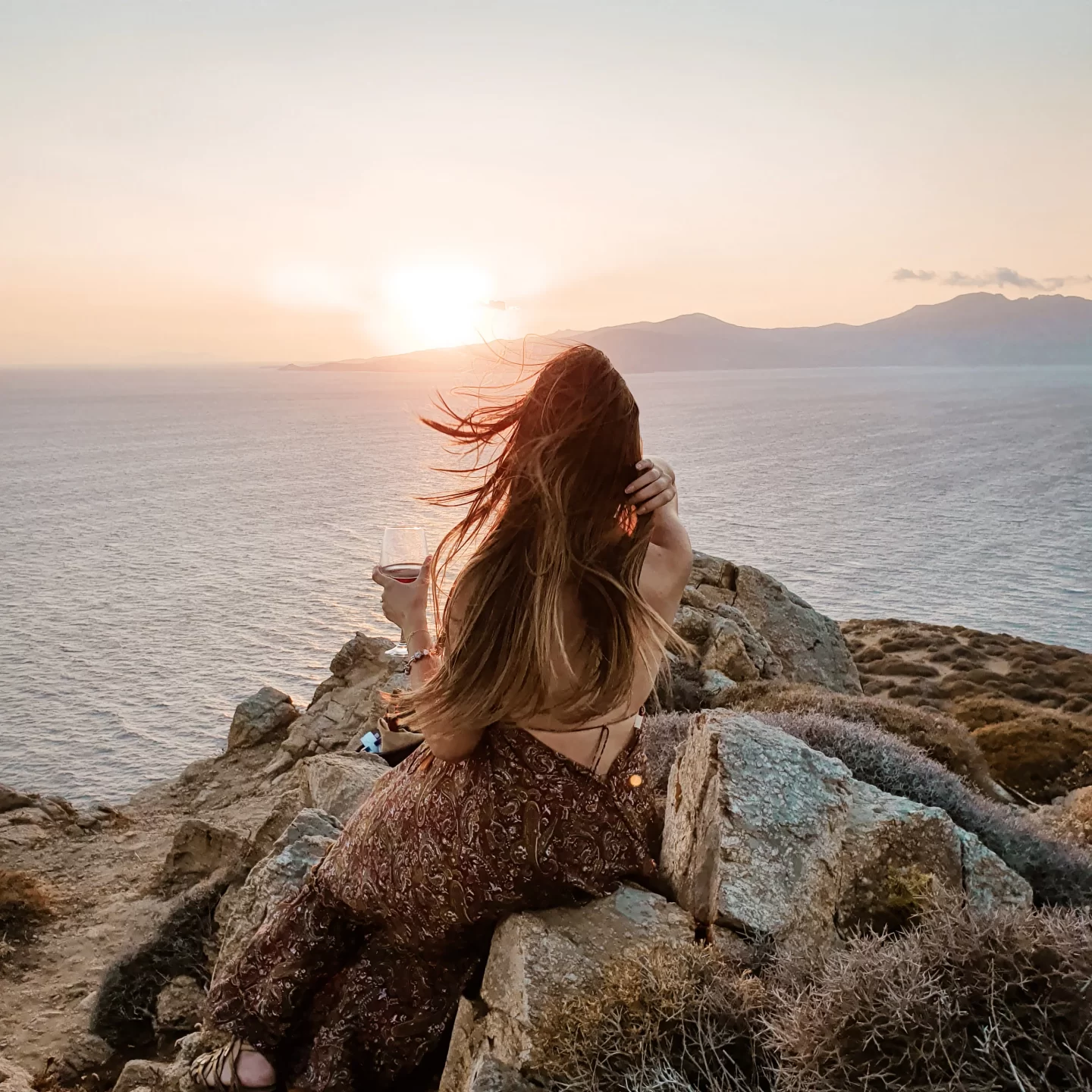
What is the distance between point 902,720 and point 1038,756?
11279 mm

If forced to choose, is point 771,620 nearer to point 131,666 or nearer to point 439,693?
point 439,693

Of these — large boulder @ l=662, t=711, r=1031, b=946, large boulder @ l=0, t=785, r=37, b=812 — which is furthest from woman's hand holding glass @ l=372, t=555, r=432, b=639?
large boulder @ l=0, t=785, r=37, b=812

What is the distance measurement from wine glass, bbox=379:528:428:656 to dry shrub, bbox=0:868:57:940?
11666 millimetres

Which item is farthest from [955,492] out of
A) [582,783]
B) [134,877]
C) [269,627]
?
[582,783]

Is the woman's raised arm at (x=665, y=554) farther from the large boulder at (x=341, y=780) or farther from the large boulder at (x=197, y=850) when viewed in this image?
the large boulder at (x=197, y=850)

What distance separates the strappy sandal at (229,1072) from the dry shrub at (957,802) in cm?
409

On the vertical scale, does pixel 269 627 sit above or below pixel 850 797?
below

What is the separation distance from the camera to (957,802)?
269 inches

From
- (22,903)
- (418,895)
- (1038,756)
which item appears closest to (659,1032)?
(418,895)

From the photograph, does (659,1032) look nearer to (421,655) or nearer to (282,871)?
(421,655)

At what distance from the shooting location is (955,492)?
339 feet

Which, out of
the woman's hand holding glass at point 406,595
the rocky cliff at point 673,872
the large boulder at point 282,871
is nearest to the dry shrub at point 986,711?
the rocky cliff at point 673,872

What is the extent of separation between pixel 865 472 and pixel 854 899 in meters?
121

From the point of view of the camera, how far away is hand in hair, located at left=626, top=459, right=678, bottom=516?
11.3ft
